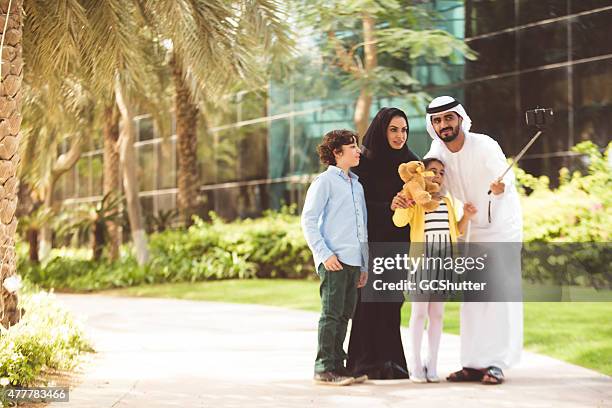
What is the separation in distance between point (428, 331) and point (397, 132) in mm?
1502

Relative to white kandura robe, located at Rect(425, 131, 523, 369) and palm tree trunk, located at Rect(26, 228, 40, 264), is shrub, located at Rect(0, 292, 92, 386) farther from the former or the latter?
palm tree trunk, located at Rect(26, 228, 40, 264)

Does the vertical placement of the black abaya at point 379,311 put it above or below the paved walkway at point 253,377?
above

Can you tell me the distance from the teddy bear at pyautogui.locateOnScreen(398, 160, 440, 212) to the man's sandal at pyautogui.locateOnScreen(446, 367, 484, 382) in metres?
1.29

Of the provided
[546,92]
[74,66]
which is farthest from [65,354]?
[546,92]

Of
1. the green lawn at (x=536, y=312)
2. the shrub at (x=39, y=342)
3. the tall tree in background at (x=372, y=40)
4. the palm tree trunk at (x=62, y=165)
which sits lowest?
the green lawn at (x=536, y=312)

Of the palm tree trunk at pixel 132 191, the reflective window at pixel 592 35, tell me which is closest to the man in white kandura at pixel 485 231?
the reflective window at pixel 592 35

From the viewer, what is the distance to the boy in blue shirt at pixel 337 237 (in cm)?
738

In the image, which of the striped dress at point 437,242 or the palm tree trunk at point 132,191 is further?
the palm tree trunk at point 132,191

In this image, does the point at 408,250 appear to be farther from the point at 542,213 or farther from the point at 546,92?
the point at 546,92

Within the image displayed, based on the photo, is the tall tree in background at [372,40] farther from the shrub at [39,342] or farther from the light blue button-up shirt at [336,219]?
the light blue button-up shirt at [336,219]

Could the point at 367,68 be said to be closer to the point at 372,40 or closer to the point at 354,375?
the point at 372,40

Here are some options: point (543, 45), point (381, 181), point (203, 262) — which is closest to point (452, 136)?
point (381, 181)

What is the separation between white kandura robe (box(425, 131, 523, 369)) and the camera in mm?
7453

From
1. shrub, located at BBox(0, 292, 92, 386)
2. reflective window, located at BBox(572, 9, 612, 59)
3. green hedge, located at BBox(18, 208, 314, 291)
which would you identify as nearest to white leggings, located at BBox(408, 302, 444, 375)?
shrub, located at BBox(0, 292, 92, 386)
